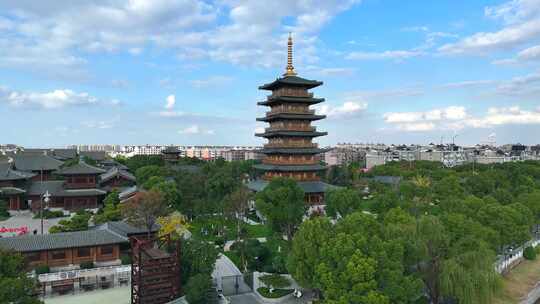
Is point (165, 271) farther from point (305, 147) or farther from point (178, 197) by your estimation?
point (305, 147)

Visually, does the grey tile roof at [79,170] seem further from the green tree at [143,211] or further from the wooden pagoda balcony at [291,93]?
the wooden pagoda balcony at [291,93]

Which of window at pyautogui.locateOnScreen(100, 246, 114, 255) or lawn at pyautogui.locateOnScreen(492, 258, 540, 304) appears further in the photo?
window at pyautogui.locateOnScreen(100, 246, 114, 255)

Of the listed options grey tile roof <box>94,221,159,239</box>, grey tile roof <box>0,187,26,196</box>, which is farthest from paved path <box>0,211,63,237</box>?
grey tile roof <box>94,221,159,239</box>

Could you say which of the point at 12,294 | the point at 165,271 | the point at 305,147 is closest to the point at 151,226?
the point at 165,271

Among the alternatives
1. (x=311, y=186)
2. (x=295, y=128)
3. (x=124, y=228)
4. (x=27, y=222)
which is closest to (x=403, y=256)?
(x=124, y=228)

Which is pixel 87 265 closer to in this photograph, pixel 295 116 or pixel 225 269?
pixel 225 269

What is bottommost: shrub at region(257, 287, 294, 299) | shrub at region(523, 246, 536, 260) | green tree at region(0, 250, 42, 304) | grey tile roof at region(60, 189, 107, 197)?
shrub at region(523, 246, 536, 260)

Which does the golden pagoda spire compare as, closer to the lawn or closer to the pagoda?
the pagoda
